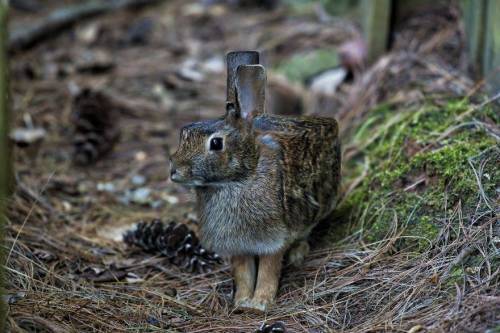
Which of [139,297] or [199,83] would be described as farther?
[199,83]

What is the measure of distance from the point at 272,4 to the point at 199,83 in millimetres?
2177

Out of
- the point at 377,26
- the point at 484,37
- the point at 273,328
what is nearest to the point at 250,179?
the point at 273,328

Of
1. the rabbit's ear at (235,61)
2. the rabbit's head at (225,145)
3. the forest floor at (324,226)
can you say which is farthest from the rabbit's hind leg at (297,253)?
the rabbit's ear at (235,61)

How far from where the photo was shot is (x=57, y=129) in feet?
20.9

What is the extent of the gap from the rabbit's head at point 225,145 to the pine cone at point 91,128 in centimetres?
249

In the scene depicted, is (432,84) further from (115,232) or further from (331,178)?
(115,232)

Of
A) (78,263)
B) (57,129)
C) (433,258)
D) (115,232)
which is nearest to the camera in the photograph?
(433,258)

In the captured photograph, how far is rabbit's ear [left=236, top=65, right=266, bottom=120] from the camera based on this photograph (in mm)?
3654

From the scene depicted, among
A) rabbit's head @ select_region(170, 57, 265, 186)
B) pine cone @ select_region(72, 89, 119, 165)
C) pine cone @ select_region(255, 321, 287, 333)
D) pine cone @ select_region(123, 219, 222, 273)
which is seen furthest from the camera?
pine cone @ select_region(72, 89, 119, 165)

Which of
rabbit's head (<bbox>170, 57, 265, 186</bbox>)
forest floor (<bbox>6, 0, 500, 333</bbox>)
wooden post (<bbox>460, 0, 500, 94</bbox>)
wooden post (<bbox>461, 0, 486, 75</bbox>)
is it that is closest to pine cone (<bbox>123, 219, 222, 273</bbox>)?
forest floor (<bbox>6, 0, 500, 333</bbox>)

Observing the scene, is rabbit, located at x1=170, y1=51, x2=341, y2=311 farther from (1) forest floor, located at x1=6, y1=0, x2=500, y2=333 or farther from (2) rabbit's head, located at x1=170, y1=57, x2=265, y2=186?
(1) forest floor, located at x1=6, y1=0, x2=500, y2=333

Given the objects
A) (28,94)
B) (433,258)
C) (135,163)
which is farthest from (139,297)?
(28,94)

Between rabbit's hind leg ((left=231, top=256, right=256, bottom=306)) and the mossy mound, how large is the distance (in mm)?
670

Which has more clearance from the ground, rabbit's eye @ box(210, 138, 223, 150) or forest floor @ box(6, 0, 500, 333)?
rabbit's eye @ box(210, 138, 223, 150)
